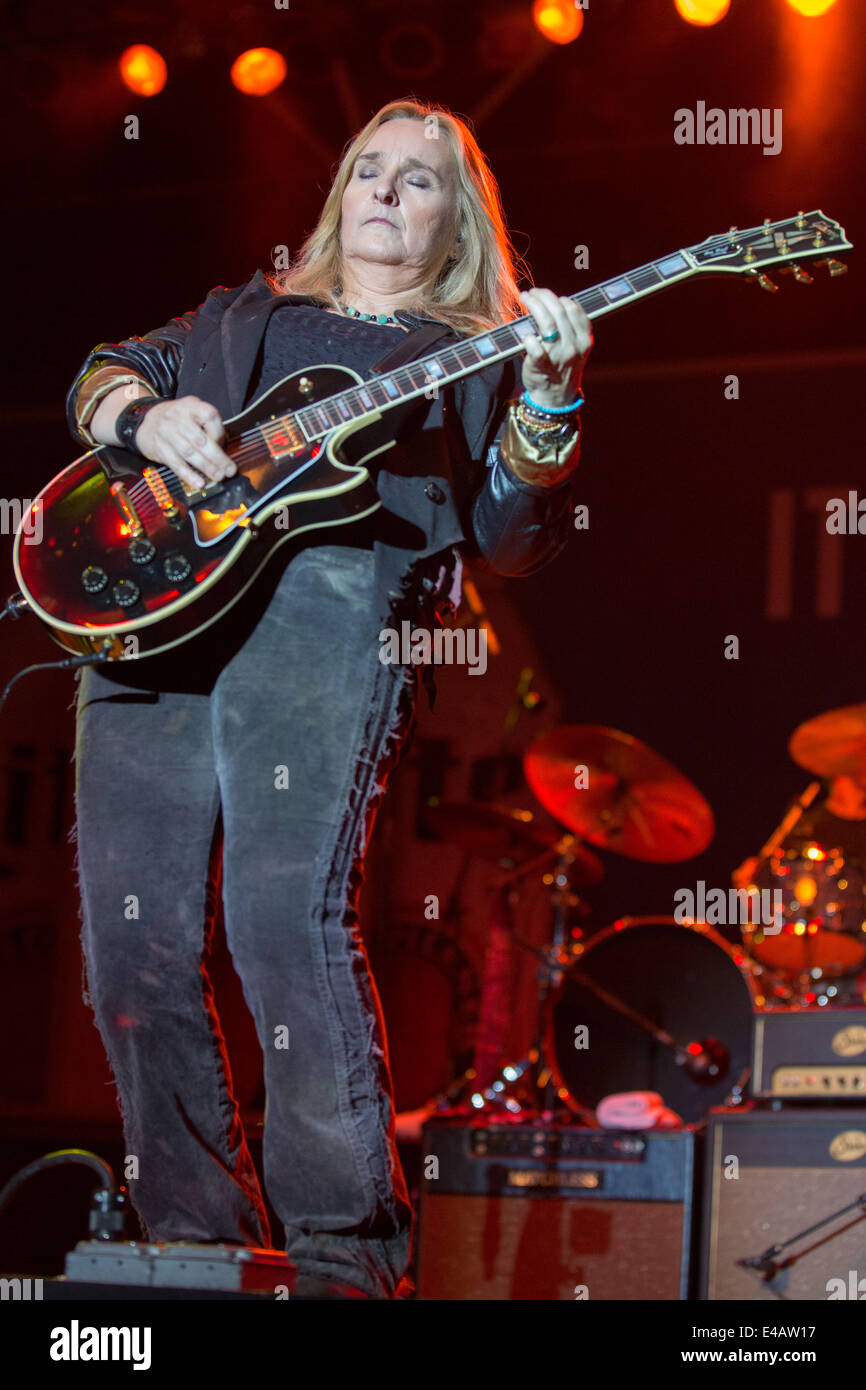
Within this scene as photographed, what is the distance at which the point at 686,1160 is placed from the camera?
3656 mm

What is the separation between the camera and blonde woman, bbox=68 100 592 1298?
69.1 inches

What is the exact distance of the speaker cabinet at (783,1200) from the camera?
10.8ft

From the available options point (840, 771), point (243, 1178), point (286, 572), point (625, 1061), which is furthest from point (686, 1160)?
point (286, 572)

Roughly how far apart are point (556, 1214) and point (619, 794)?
64.1 inches

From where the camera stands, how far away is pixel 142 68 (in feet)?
15.2

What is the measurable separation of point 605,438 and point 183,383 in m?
3.81

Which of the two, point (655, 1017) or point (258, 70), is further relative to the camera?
point (258, 70)

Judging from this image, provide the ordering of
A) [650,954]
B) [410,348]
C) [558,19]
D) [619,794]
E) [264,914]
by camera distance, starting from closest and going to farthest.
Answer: [264,914]
[410,348]
[558,19]
[650,954]
[619,794]

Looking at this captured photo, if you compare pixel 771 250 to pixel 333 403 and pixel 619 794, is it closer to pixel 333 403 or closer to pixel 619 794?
pixel 333 403

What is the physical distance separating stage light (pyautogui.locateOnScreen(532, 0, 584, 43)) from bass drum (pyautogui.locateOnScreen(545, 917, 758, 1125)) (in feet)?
9.72

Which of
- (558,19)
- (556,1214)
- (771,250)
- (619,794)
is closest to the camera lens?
(771,250)

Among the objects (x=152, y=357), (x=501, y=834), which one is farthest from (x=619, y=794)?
(x=152, y=357)

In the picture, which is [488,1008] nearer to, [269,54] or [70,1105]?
[70,1105]

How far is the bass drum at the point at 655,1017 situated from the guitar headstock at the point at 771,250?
8.75 ft
